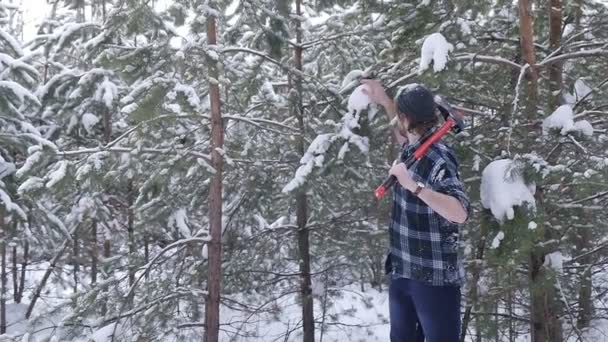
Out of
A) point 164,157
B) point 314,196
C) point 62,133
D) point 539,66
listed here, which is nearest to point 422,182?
point 539,66

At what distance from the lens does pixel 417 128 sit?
3053 millimetres

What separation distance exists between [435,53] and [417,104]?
4.70ft

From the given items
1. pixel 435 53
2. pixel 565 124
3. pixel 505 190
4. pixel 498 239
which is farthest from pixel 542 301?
pixel 435 53

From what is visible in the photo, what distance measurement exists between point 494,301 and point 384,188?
147 inches

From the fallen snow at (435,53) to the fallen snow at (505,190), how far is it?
2.66 feet

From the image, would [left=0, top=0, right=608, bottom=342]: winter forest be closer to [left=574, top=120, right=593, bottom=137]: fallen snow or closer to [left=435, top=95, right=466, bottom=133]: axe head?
[left=574, top=120, right=593, bottom=137]: fallen snow

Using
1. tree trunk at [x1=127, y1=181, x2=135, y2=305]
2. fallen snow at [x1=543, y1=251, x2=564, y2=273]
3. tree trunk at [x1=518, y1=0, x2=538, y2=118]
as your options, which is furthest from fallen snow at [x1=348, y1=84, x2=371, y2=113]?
tree trunk at [x1=127, y1=181, x2=135, y2=305]

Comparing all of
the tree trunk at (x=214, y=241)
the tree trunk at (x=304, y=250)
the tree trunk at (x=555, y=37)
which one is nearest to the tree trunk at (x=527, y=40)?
the tree trunk at (x=555, y=37)

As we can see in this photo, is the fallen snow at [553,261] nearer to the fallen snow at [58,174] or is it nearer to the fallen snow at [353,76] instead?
the fallen snow at [353,76]

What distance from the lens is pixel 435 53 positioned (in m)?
4.26

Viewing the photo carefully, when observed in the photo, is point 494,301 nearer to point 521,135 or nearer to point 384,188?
point 521,135

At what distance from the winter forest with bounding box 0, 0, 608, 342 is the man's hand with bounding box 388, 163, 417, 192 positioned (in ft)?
4.59

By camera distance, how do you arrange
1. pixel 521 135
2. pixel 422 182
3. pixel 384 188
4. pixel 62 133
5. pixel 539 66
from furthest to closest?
1. pixel 62 133
2. pixel 539 66
3. pixel 521 135
4. pixel 422 182
5. pixel 384 188

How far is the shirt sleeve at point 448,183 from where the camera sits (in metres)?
2.82
